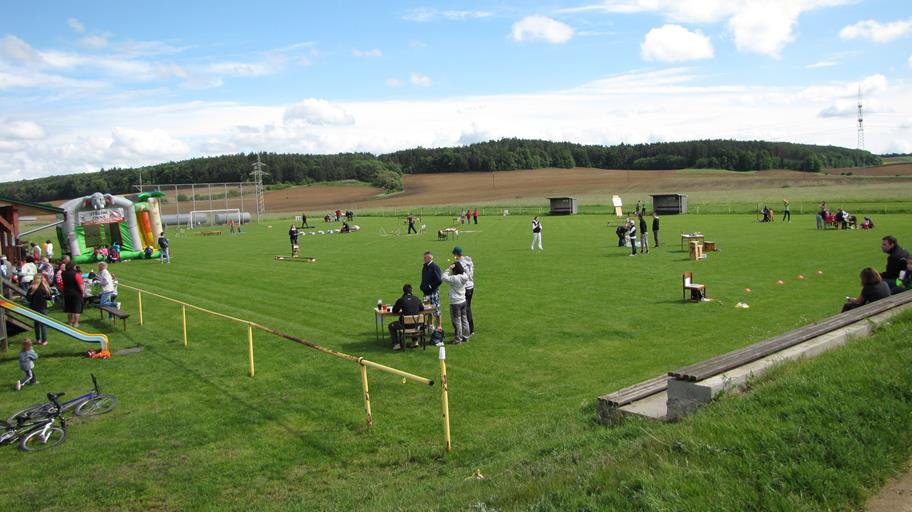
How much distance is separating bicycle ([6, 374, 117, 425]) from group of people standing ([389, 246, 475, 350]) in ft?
17.1

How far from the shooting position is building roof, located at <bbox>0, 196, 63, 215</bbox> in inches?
973

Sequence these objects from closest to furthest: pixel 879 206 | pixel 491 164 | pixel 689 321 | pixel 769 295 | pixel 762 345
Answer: pixel 762 345 < pixel 689 321 < pixel 769 295 < pixel 879 206 < pixel 491 164

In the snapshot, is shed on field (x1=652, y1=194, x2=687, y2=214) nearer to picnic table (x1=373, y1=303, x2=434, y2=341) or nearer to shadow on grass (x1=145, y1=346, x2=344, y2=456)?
picnic table (x1=373, y1=303, x2=434, y2=341)

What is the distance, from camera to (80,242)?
116 feet

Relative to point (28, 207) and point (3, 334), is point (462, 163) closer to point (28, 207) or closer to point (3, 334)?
point (28, 207)

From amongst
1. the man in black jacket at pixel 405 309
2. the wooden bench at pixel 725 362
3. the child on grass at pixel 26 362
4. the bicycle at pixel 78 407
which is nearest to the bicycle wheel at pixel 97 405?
the bicycle at pixel 78 407

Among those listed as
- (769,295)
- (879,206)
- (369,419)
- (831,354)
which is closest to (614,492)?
(831,354)

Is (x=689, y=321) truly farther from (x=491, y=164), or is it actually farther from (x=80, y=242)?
(x=491, y=164)

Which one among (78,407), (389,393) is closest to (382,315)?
(389,393)

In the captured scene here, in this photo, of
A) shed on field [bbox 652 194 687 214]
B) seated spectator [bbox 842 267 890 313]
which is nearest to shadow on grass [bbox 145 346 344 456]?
seated spectator [bbox 842 267 890 313]

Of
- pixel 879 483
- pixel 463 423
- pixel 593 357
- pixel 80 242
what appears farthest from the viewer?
pixel 80 242

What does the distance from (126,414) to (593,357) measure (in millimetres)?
8006

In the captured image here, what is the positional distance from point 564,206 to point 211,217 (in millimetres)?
37084

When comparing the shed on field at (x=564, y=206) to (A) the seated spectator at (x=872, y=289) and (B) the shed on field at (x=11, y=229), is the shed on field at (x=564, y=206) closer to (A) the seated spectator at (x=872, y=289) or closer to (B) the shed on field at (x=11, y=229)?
(B) the shed on field at (x=11, y=229)
